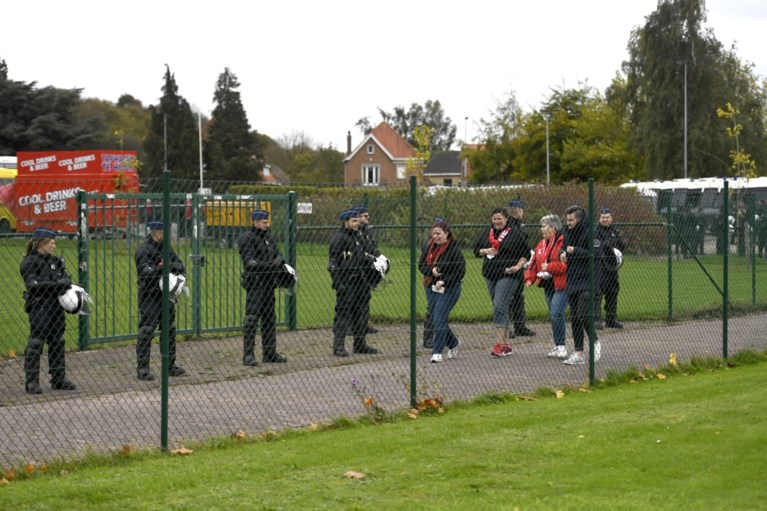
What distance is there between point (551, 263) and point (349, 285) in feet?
8.09

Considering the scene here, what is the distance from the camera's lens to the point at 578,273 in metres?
12.4

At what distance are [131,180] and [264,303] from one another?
53.0 feet

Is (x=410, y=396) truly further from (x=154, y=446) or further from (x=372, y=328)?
(x=372, y=328)

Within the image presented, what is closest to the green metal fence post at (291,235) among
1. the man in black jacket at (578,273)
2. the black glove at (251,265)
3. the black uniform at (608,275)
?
the black glove at (251,265)

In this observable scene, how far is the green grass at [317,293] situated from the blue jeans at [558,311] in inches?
77.2

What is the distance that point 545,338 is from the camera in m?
15.1

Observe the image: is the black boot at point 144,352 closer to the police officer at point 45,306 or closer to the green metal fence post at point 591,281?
the police officer at point 45,306

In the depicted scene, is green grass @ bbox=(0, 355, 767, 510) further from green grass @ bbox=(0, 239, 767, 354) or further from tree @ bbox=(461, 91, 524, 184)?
tree @ bbox=(461, 91, 524, 184)

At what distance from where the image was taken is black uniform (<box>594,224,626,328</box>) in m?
14.6

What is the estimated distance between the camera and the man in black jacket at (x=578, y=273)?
12414 millimetres

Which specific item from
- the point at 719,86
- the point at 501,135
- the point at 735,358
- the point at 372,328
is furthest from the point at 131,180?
the point at 719,86

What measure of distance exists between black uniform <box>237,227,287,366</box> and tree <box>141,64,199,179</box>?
55.6 metres

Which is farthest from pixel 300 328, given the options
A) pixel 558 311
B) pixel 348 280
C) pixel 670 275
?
pixel 670 275

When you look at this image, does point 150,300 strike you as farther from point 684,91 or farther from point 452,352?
point 684,91
